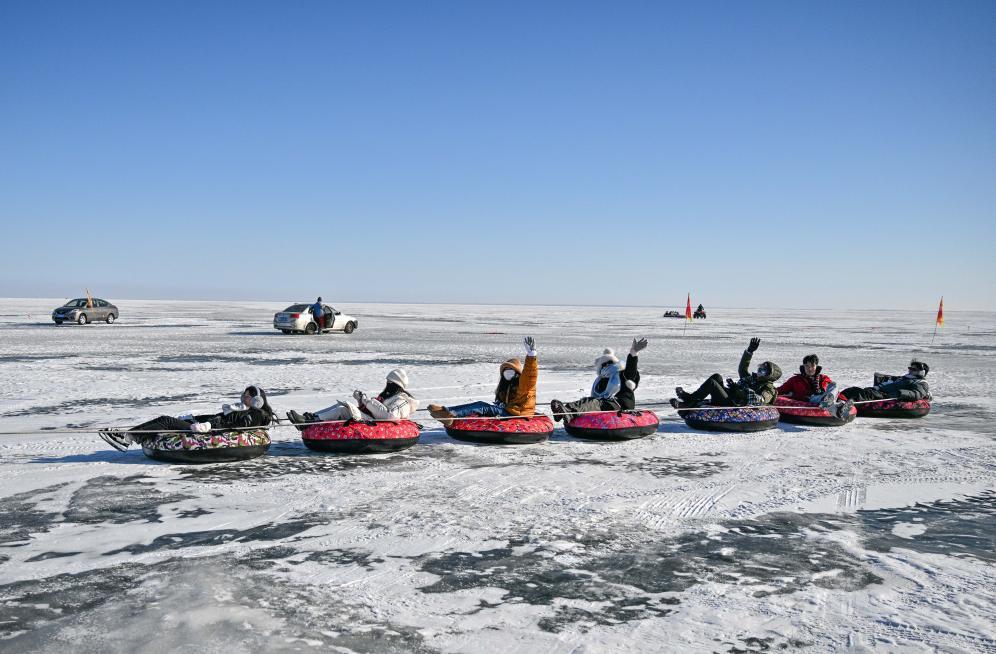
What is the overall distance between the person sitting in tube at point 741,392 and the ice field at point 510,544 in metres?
0.56

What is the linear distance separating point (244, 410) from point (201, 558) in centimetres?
355

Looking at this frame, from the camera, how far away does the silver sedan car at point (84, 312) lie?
125ft

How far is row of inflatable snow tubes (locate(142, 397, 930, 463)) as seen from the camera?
8750 mm

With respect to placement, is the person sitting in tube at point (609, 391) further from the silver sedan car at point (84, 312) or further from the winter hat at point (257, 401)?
the silver sedan car at point (84, 312)

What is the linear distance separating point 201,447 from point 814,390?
9526 millimetres

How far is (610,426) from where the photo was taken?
1078 centimetres

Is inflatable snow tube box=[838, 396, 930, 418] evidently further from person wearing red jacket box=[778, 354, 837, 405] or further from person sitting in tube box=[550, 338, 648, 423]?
person sitting in tube box=[550, 338, 648, 423]

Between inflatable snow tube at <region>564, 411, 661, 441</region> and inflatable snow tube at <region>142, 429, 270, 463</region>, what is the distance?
445 centimetres

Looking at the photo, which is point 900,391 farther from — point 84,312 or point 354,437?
point 84,312

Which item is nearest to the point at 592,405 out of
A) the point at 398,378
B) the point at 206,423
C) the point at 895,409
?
the point at 398,378

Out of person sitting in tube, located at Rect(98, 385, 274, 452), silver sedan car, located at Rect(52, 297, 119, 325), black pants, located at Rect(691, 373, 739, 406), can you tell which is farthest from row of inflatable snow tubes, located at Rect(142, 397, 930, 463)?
silver sedan car, located at Rect(52, 297, 119, 325)

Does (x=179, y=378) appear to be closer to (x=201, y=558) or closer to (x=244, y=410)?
(x=244, y=410)

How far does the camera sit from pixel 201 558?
18.9ft

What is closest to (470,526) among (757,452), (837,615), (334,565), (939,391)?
(334,565)
